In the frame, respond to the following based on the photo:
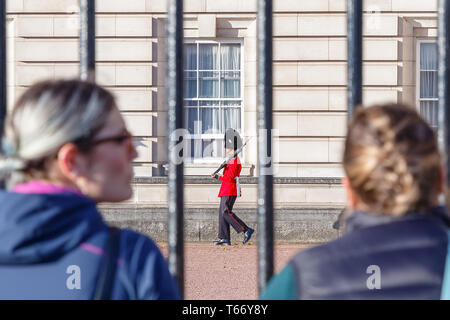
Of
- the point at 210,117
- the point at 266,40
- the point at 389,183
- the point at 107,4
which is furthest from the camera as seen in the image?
the point at 210,117

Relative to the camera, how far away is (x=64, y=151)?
1.42 metres

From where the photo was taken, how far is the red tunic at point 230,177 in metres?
11.7

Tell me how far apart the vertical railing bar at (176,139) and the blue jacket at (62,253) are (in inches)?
8.8

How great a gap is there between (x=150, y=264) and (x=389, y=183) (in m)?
0.51

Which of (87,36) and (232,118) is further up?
(232,118)

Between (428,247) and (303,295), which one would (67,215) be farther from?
(428,247)

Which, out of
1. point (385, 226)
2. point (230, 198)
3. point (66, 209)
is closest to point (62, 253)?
point (66, 209)

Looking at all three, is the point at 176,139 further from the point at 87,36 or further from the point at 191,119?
the point at 191,119

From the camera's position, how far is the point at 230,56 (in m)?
13.5

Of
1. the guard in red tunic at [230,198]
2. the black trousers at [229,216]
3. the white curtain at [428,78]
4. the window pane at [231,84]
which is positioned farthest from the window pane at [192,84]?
the white curtain at [428,78]

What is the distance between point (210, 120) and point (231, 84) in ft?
2.65

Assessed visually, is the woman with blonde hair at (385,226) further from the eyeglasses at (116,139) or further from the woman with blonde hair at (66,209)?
the eyeglasses at (116,139)

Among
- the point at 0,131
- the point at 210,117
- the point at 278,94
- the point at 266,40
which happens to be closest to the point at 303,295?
the point at 266,40

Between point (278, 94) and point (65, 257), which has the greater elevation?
point (278, 94)
